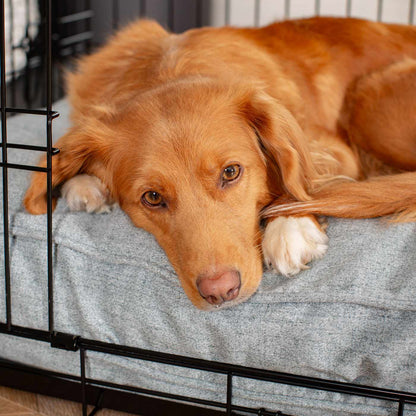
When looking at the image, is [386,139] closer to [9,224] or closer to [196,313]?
[196,313]

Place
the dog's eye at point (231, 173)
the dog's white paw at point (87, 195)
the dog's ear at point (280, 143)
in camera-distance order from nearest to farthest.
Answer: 1. the dog's eye at point (231, 173)
2. the dog's ear at point (280, 143)
3. the dog's white paw at point (87, 195)

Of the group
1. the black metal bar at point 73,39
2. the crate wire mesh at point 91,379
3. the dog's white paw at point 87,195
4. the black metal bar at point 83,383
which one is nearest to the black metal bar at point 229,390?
the crate wire mesh at point 91,379

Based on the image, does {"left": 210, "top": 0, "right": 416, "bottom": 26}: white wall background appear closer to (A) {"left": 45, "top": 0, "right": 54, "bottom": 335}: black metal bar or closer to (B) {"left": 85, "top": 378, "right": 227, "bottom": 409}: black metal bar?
(A) {"left": 45, "top": 0, "right": 54, "bottom": 335}: black metal bar

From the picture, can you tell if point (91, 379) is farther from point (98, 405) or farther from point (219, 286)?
point (219, 286)

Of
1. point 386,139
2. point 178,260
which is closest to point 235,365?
point 178,260

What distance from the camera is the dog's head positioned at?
4.79 feet

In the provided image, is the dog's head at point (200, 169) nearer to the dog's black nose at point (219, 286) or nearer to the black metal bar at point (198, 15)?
the dog's black nose at point (219, 286)

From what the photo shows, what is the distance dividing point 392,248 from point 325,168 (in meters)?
0.49

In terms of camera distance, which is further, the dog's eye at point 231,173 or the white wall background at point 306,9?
the white wall background at point 306,9

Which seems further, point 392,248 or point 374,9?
point 374,9

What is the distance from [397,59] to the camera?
2336mm

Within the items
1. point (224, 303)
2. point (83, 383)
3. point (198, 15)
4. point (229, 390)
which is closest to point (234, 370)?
point (229, 390)

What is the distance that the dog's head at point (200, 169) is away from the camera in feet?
4.79

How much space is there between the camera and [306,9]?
186 inches
